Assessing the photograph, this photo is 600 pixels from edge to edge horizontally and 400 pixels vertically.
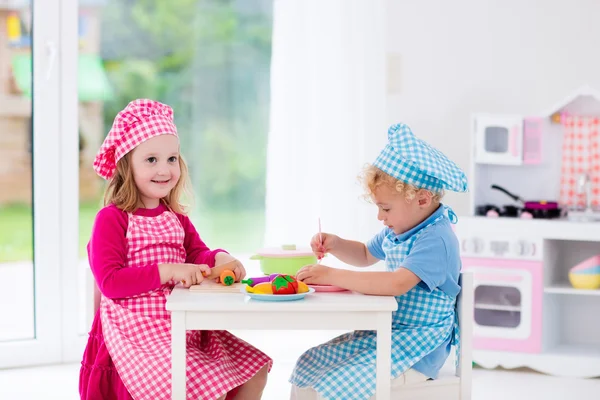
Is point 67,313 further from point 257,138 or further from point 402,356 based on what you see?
point 402,356

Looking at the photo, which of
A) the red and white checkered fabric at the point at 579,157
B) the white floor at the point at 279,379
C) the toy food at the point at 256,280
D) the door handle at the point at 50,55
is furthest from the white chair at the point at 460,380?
the door handle at the point at 50,55

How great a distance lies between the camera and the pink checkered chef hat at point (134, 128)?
2.04 m

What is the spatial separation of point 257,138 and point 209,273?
6.16 feet

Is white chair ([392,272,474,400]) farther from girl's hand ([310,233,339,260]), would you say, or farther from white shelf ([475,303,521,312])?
white shelf ([475,303,521,312])

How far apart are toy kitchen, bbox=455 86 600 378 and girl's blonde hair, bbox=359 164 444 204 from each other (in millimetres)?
1134

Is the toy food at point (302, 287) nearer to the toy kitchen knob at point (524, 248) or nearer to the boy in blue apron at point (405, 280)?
the boy in blue apron at point (405, 280)

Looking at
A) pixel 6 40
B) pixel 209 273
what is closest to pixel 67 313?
pixel 6 40

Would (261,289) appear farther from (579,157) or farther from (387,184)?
(579,157)

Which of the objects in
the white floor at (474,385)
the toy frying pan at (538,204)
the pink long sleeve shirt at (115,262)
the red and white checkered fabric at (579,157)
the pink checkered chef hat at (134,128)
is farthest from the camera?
the red and white checkered fabric at (579,157)

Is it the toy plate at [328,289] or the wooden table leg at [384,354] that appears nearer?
the wooden table leg at [384,354]

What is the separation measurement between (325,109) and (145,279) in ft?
4.71

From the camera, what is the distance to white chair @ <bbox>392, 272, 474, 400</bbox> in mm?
1854

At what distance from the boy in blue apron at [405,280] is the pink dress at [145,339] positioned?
198 millimetres

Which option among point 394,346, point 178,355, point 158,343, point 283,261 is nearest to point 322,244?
point 283,261
